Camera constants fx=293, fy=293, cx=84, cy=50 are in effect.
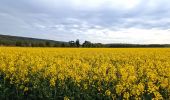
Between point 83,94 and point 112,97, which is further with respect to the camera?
point 83,94

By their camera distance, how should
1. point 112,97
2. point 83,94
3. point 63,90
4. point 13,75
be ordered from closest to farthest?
point 112,97 < point 83,94 < point 63,90 < point 13,75

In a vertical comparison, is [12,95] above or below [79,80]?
below

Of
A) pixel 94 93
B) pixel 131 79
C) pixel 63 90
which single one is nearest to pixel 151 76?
pixel 131 79

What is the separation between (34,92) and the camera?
9.39 m

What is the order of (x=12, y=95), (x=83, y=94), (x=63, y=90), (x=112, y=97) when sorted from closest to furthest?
1. (x=112, y=97)
2. (x=83, y=94)
3. (x=63, y=90)
4. (x=12, y=95)

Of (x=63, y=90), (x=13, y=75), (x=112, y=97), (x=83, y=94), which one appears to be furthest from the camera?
(x=13, y=75)

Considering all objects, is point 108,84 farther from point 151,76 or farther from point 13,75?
point 13,75

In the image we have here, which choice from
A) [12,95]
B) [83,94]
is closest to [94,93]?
[83,94]

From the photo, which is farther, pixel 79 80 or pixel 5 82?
pixel 5 82

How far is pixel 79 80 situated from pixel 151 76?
2224mm

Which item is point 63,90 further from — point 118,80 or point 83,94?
point 118,80

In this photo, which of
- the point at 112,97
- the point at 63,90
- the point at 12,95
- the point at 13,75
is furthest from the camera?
the point at 13,75

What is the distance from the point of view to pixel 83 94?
329 inches

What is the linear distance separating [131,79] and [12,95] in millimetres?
4012
